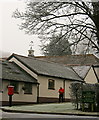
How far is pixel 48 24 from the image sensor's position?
66.3 ft

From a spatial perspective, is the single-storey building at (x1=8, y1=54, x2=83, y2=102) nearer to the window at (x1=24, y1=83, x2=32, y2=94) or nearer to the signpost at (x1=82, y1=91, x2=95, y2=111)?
the window at (x1=24, y1=83, x2=32, y2=94)

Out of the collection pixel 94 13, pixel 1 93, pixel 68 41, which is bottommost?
pixel 1 93

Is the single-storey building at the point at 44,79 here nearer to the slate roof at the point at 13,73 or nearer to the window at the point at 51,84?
the window at the point at 51,84

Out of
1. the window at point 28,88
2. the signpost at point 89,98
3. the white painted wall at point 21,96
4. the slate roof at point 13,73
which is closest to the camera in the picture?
the signpost at point 89,98

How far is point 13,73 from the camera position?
30797mm

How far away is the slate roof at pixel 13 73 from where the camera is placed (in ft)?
95.1

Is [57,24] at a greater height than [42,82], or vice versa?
[57,24]

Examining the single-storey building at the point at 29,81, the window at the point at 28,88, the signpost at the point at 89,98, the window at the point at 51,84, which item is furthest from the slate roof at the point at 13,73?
the signpost at the point at 89,98

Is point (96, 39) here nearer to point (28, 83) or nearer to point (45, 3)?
point (45, 3)

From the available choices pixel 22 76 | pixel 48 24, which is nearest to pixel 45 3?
pixel 48 24

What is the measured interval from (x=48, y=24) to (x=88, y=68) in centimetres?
2781

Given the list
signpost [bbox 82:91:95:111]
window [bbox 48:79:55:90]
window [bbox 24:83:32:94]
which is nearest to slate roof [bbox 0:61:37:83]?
window [bbox 24:83:32:94]

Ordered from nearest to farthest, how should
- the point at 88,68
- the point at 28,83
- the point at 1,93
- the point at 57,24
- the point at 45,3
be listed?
the point at 45,3
the point at 57,24
the point at 1,93
the point at 28,83
the point at 88,68

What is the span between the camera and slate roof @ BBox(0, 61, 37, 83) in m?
29.0
